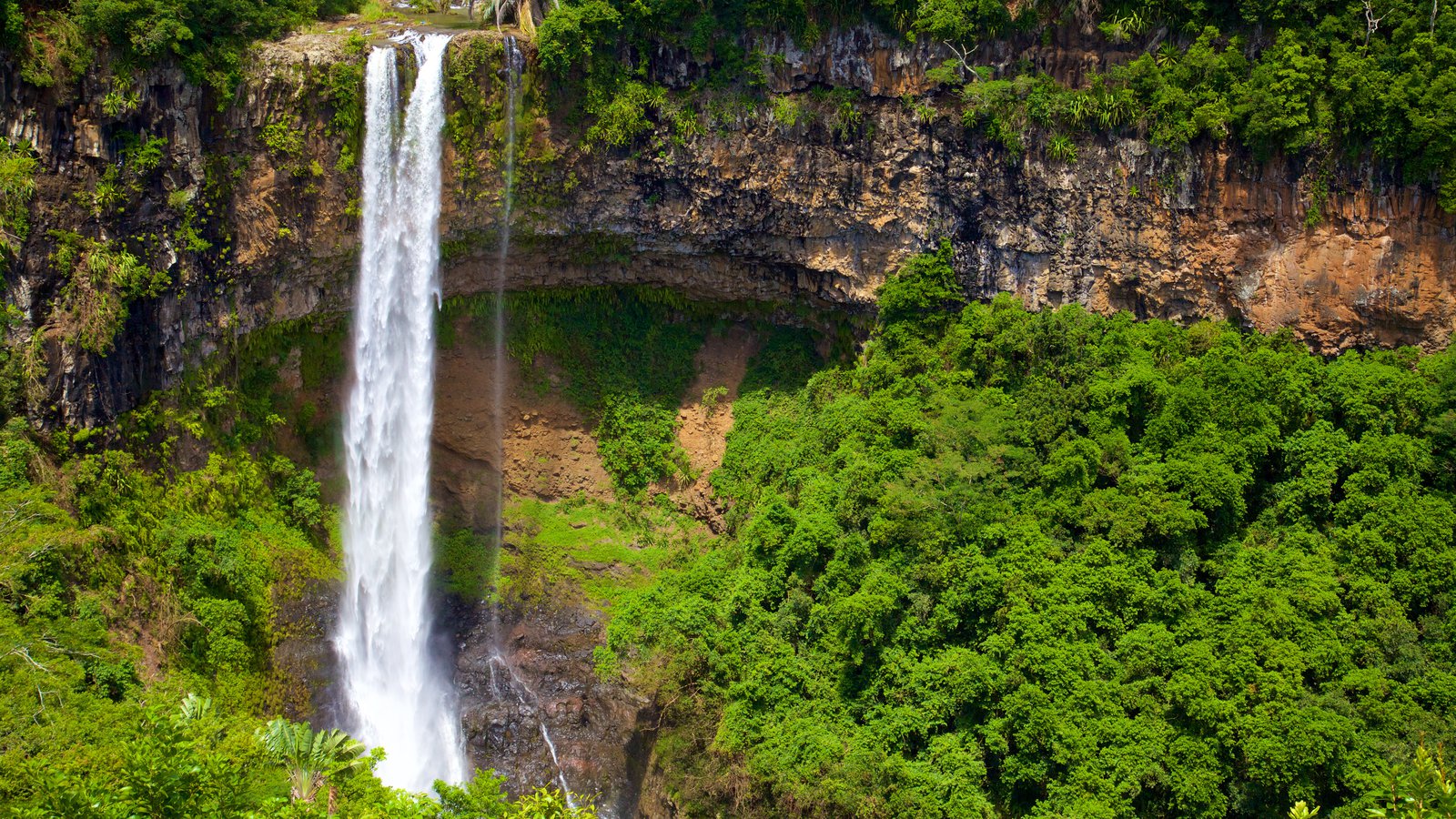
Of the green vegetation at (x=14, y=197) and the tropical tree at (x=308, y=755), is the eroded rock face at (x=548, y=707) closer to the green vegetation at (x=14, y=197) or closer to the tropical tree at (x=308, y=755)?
the tropical tree at (x=308, y=755)

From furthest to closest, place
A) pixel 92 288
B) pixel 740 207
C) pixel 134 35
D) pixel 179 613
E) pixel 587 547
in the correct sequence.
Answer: pixel 587 547 → pixel 740 207 → pixel 179 613 → pixel 92 288 → pixel 134 35

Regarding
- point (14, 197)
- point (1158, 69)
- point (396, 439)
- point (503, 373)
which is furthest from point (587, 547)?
point (1158, 69)

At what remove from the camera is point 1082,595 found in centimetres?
2178

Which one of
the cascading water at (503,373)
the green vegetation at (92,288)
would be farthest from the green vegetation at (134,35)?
the cascading water at (503,373)

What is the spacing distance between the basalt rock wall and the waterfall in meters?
0.58

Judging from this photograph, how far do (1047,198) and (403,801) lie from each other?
17.6 m

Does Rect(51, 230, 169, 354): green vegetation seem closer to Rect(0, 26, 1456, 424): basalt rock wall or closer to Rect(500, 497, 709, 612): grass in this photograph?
Rect(0, 26, 1456, 424): basalt rock wall

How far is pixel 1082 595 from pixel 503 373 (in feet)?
48.1

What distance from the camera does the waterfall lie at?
26.5m

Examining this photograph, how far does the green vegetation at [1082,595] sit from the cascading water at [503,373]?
8.27 ft

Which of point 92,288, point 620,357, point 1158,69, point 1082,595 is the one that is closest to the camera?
point 1082,595

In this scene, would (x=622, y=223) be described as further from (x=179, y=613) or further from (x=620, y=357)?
(x=179, y=613)

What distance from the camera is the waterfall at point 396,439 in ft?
87.0

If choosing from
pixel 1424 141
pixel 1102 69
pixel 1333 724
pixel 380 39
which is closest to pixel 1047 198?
pixel 1102 69
